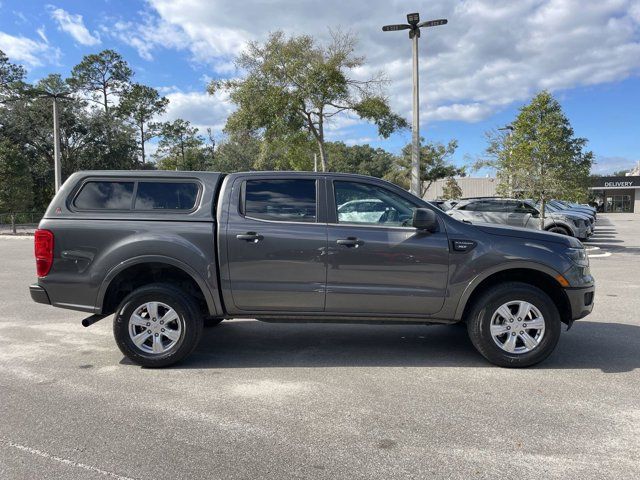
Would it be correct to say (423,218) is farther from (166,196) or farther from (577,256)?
(166,196)

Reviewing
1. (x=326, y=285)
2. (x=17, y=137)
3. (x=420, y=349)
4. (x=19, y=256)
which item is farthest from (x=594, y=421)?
(x=17, y=137)

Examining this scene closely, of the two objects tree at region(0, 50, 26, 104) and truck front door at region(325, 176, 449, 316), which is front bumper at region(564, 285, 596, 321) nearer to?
truck front door at region(325, 176, 449, 316)

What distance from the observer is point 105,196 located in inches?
198

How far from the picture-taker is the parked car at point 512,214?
51.8 feet

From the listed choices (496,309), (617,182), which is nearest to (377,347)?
(496,309)

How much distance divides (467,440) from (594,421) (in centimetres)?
106

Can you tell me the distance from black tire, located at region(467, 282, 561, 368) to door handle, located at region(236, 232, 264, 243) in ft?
7.22

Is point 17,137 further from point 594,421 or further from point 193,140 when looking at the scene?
point 594,421

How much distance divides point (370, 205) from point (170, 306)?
2214 millimetres

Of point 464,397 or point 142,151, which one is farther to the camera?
point 142,151

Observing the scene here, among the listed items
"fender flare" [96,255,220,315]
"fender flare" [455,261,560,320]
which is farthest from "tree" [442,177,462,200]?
"fender flare" [96,255,220,315]

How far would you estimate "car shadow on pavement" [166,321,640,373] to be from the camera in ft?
16.5

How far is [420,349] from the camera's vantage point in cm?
551

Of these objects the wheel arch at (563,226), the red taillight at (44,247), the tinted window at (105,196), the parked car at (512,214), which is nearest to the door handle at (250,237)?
the tinted window at (105,196)
